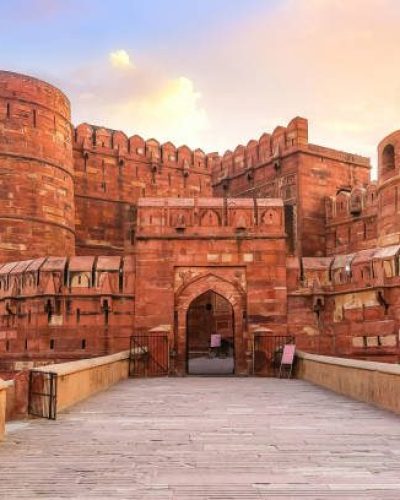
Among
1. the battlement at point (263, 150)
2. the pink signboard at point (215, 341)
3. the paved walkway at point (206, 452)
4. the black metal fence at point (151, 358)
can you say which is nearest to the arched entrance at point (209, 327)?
the pink signboard at point (215, 341)

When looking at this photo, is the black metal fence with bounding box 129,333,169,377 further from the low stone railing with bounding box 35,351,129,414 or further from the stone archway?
the low stone railing with bounding box 35,351,129,414

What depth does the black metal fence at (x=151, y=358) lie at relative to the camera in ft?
46.4

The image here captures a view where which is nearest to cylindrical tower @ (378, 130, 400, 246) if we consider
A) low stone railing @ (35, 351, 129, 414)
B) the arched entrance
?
the arched entrance

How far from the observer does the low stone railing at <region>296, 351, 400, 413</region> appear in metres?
7.33

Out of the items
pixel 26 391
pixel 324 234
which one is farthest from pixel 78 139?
pixel 26 391

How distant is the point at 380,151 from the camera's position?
1869cm

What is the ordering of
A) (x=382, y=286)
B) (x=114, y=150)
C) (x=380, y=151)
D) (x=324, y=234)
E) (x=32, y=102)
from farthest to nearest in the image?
1. (x=114, y=150)
2. (x=324, y=234)
3. (x=32, y=102)
4. (x=380, y=151)
5. (x=382, y=286)

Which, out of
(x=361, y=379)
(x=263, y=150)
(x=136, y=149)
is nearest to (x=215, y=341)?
(x=263, y=150)

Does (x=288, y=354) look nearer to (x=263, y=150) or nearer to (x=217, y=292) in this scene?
(x=217, y=292)

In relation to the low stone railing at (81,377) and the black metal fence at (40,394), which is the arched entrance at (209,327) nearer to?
the low stone railing at (81,377)

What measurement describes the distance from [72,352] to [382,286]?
7483 mm

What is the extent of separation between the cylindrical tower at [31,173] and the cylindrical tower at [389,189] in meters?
11.4

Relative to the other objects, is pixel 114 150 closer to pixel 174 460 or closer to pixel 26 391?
pixel 26 391

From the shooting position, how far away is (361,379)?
866 cm
